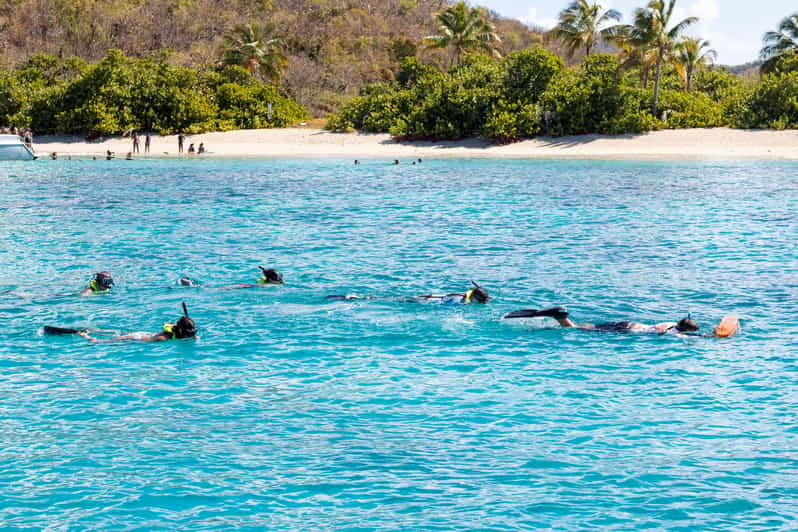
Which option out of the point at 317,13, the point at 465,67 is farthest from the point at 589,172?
the point at 317,13

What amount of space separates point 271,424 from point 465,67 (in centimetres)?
5880

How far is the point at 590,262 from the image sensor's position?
2145 centimetres

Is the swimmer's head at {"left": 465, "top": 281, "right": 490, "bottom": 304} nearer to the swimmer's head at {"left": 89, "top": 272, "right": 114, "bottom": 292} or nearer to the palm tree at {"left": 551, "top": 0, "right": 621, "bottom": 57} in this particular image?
the swimmer's head at {"left": 89, "top": 272, "right": 114, "bottom": 292}

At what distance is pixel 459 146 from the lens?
62906mm

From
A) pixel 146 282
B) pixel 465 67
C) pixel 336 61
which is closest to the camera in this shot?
pixel 146 282

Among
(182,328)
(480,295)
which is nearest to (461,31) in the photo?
(480,295)

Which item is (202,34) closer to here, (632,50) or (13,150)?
(13,150)

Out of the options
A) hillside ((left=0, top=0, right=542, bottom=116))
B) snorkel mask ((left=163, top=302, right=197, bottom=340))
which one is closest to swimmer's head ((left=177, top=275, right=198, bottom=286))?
snorkel mask ((left=163, top=302, right=197, bottom=340))

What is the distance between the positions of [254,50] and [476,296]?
58748 millimetres

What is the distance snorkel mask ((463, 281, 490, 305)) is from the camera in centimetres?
1627

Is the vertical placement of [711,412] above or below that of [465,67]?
below

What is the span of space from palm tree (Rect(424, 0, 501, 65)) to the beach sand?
10192 millimetres

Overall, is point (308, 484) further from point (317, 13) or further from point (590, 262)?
point (317, 13)

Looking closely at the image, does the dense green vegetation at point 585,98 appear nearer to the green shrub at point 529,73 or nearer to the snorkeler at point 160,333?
the green shrub at point 529,73
